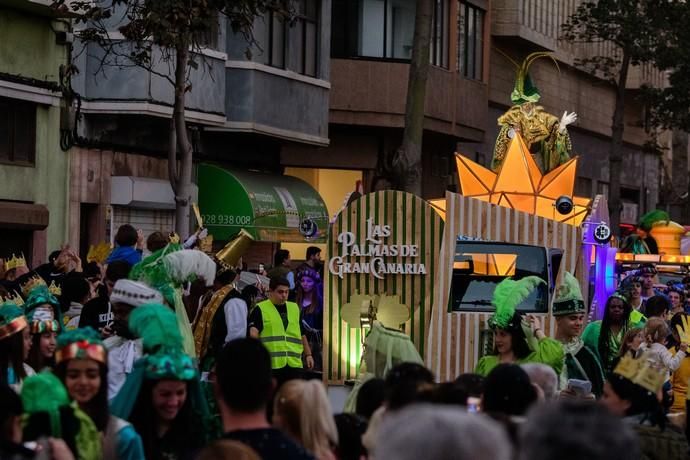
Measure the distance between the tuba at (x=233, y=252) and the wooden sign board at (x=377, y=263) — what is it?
242 centimetres

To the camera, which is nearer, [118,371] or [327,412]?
[327,412]

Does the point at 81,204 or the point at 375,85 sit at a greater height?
the point at 375,85

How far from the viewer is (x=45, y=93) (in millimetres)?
25672

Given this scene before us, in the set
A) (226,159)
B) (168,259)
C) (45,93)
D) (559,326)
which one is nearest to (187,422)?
(168,259)

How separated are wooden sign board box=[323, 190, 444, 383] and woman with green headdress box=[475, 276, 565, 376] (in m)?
6.67

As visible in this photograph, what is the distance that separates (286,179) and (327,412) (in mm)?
26435

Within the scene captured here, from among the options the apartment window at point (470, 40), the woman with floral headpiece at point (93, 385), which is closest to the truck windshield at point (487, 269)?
the woman with floral headpiece at point (93, 385)

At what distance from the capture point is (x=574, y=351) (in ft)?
41.2

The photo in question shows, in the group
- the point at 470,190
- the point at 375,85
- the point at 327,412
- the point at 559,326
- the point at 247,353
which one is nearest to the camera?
the point at 247,353

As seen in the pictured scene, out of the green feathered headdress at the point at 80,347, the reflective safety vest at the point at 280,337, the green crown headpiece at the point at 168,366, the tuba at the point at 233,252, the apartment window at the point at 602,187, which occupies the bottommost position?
the reflective safety vest at the point at 280,337

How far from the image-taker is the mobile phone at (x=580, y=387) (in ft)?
37.6

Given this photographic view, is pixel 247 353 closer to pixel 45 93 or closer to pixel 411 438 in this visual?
pixel 411 438

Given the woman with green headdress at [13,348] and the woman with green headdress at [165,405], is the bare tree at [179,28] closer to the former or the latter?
the woman with green headdress at [13,348]

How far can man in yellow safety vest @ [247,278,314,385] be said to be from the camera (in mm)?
15203
